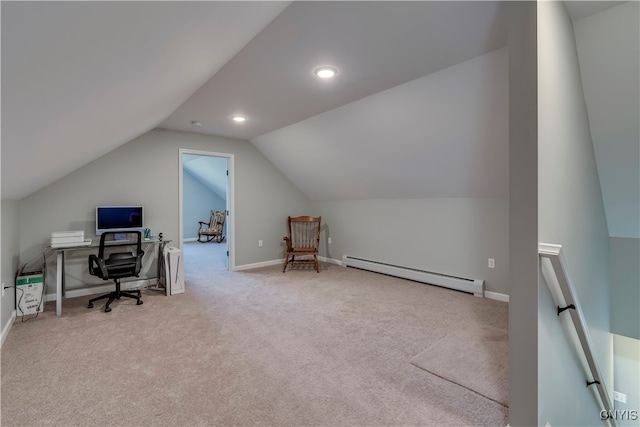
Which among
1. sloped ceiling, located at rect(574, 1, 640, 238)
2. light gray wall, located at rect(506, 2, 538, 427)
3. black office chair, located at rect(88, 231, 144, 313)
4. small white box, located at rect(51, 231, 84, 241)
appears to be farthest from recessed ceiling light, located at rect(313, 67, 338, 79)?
small white box, located at rect(51, 231, 84, 241)

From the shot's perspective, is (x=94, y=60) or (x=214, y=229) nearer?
(x=94, y=60)

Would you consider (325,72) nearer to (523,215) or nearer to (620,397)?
(523,215)

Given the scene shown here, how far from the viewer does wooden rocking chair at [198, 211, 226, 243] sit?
901 cm

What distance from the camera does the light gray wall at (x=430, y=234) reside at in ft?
12.1

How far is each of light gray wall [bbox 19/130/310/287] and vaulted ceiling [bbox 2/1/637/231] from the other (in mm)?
575

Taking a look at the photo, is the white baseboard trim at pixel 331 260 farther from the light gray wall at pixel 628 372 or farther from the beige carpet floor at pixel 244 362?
the light gray wall at pixel 628 372

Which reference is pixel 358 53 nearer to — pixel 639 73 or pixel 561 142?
pixel 561 142

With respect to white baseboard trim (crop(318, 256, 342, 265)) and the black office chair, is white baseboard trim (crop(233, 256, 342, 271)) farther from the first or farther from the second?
the black office chair

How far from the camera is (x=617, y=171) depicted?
2424mm

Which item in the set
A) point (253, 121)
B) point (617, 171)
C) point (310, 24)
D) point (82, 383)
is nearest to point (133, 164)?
point (253, 121)

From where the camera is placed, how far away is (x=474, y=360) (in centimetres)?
224

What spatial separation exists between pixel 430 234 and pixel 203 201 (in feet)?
25.4

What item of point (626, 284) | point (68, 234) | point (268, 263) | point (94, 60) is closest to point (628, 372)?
point (626, 284)

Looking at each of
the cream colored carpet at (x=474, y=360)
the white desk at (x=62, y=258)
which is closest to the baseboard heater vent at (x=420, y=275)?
the cream colored carpet at (x=474, y=360)
